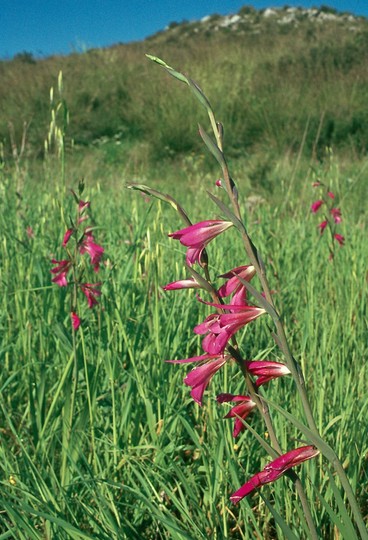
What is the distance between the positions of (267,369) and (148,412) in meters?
0.62

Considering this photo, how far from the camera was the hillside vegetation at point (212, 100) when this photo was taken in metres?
7.92

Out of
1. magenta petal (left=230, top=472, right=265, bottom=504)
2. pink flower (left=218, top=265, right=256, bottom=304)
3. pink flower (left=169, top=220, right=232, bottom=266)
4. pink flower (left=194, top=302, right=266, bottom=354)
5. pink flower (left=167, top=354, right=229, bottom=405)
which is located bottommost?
magenta petal (left=230, top=472, right=265, bottom=504)

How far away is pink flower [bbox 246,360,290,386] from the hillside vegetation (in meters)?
5.60

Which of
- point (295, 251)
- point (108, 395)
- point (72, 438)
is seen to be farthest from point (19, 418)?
point (295, 251)

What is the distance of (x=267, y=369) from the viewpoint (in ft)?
2.03

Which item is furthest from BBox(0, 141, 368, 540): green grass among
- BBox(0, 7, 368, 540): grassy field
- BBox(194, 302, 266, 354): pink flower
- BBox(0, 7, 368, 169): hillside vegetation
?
BBox(0, 7, 368, 169): hillside vegetation

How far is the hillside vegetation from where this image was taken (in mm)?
7922

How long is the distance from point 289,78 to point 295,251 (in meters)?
8.55

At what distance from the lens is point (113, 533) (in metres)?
0.91

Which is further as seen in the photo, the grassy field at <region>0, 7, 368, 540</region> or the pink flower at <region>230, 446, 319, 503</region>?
the grassy field at <region>0, 7, 368, 540</region>

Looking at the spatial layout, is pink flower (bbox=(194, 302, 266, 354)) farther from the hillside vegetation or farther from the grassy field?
the hillside vegetation

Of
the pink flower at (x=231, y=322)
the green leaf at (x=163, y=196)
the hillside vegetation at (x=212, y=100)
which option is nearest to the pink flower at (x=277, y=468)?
the pink flower at (x=231, y=322)

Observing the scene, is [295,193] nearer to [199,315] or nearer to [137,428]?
[199,315]

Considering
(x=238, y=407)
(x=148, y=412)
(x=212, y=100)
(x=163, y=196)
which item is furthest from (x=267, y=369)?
(x=212, y=100)
